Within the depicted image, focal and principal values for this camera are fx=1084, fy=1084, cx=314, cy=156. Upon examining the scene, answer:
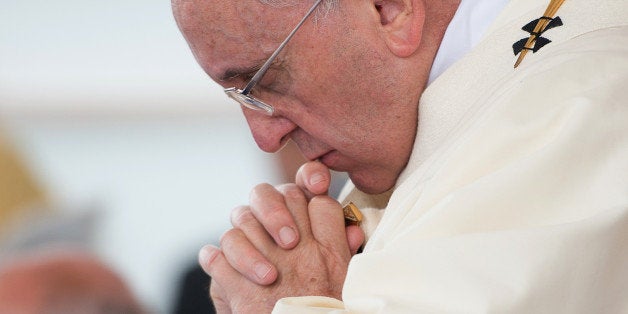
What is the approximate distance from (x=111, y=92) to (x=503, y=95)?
410 cm

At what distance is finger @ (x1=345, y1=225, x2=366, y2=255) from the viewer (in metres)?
1.87

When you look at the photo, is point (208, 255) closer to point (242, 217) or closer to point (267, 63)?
point (242, 217)

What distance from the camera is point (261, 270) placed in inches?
70.0

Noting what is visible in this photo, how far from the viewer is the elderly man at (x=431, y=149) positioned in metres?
1.26

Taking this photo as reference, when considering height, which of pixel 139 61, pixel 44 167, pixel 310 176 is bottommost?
pixel 44 167

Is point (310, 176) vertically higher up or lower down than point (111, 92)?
higher up

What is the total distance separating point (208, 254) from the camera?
1930 mm

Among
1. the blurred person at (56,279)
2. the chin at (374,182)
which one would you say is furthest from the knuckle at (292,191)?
the blurred person at (56,279)

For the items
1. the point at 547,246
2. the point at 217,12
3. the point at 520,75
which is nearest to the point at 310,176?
the point at 217,12

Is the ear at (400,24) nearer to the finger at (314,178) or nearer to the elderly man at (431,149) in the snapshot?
the elderly man at (431,149)

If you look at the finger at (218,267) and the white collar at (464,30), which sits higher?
the white collar at (464,30)

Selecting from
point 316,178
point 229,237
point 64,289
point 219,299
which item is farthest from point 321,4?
point 64,289

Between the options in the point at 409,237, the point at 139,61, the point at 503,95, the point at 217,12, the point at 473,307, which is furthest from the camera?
the point at 139,61

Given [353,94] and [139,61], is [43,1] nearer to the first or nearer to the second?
[139,61]
